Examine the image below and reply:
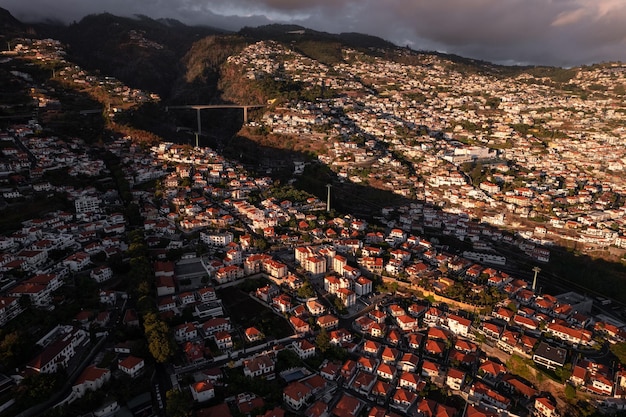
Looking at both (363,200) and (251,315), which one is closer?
(251,315)

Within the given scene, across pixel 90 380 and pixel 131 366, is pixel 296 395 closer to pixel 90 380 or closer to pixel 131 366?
pixel 131 366

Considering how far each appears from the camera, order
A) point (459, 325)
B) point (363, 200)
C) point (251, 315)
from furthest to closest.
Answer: point (363, 200)
point (251, 315)
point (459, 325)

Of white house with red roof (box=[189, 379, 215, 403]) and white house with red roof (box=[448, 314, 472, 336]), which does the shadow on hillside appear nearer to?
white house with red roof (box=[448, 314, 472, 336])

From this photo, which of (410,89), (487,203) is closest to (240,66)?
(410,89)

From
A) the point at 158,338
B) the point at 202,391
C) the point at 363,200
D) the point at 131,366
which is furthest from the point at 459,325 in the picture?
the point at 363,200

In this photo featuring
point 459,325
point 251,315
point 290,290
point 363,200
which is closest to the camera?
point 459,325

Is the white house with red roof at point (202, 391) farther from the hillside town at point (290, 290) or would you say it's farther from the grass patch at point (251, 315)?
the grass patch at point (251, 315)

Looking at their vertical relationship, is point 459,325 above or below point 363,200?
below

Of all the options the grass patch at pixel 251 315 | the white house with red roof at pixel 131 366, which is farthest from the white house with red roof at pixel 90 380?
the grass patch at pixel 251 315

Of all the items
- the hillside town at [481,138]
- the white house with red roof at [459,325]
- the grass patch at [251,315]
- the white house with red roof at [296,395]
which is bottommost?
the white house with red roof at [296,395]
